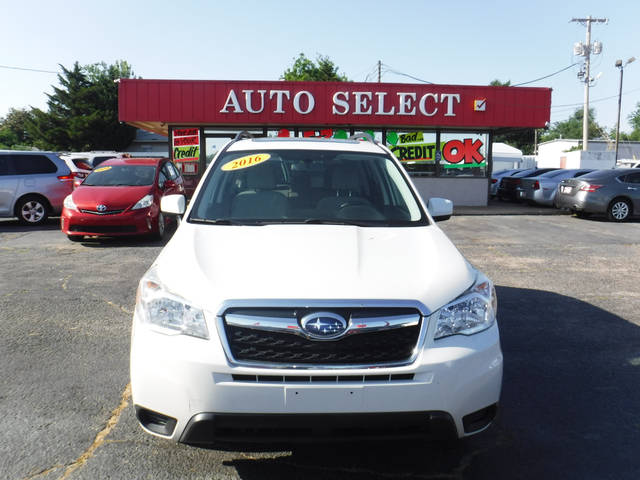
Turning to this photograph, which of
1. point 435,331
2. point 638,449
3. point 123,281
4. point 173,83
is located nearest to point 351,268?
point 435,331

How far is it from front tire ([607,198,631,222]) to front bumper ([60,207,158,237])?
11.7m

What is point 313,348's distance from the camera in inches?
100.0

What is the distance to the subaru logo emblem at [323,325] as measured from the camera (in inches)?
99.7

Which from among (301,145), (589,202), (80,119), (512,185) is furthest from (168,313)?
(80,119)

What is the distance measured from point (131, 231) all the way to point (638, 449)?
874 cm

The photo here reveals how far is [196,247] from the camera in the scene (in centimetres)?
321

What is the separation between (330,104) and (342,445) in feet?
52.9

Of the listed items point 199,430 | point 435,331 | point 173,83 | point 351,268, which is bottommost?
point 199,430

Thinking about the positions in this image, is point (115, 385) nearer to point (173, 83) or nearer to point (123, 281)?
point (123, 281)

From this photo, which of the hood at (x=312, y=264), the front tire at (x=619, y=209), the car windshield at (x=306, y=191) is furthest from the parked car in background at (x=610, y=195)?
the hood at (x=312, y=264)

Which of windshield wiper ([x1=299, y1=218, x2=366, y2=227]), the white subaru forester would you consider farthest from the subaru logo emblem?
windshield wiper ([x1=299, y1=218, x2=366, y2=227])

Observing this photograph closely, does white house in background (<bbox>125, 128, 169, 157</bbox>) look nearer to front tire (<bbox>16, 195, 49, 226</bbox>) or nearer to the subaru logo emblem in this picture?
front tire (<bbox>16, 195, 49, 226</bbox>)

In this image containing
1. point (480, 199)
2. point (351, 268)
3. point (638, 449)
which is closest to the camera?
point (351, 268)

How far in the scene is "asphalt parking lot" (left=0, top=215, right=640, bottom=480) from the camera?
2.92 metres
